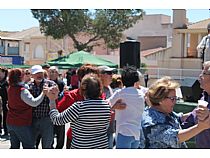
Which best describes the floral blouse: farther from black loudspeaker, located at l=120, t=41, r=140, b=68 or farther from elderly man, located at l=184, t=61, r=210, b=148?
black loudspeaker, located at l=120, t=41, r=140, b=68

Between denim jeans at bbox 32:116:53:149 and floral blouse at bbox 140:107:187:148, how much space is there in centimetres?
277

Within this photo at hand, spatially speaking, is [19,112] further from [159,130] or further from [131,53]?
[131,53]

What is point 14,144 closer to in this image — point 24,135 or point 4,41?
point 24,135

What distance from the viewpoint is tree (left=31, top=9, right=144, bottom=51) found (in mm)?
38344

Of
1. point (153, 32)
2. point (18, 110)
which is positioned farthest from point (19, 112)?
point (153, 32)

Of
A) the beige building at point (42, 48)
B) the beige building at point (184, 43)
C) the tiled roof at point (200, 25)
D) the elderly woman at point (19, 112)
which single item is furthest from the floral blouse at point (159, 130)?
the beige building at point (42, 48)

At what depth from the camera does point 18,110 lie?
18.5 feet

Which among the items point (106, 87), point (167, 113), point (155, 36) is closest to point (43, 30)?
point (155, 36)

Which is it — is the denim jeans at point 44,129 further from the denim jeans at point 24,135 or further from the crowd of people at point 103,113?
the denim jeans at point 24,135

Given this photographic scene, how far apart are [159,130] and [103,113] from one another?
42.2 inches

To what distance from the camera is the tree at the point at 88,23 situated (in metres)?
38.3

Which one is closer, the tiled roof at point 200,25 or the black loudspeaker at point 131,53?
the black loudspeaker at point 131,53

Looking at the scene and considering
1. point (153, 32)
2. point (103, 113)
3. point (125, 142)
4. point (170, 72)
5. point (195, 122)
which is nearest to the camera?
point (195, 122)

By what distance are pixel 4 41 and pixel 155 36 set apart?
18695 millimetres
